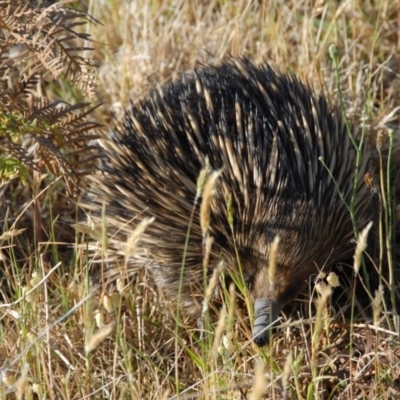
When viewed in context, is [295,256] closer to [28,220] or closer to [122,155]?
[122,155]

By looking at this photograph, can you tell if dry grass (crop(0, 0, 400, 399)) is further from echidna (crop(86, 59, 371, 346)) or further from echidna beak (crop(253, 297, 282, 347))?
echidna (crop(86, 59, 371, 346))

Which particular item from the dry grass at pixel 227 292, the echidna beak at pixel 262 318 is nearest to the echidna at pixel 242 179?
the echidna beak at pixel 262 318

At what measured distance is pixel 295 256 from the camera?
7.98ft

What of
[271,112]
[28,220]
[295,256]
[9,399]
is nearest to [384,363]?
[295,256]

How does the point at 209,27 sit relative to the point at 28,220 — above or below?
above

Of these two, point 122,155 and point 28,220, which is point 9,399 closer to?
point 122,155

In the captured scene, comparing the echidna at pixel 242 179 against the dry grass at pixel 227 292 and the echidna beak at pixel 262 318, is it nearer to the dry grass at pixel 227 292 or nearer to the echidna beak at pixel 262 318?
the echidna beak at pixel 262 318

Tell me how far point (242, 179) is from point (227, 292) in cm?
38

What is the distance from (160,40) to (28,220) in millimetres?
1111

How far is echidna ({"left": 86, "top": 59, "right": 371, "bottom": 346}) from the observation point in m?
2.46

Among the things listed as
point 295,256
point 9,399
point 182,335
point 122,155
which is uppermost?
point 122,155

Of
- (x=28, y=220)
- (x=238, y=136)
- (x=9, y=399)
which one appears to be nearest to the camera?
(x=9, y=399)

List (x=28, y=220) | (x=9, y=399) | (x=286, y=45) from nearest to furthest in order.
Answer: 1. (x=9, y=399)
2. (x=28, y=220)
3. (x=286, y=45)

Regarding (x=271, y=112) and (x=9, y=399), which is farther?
(x=271, y=112)
